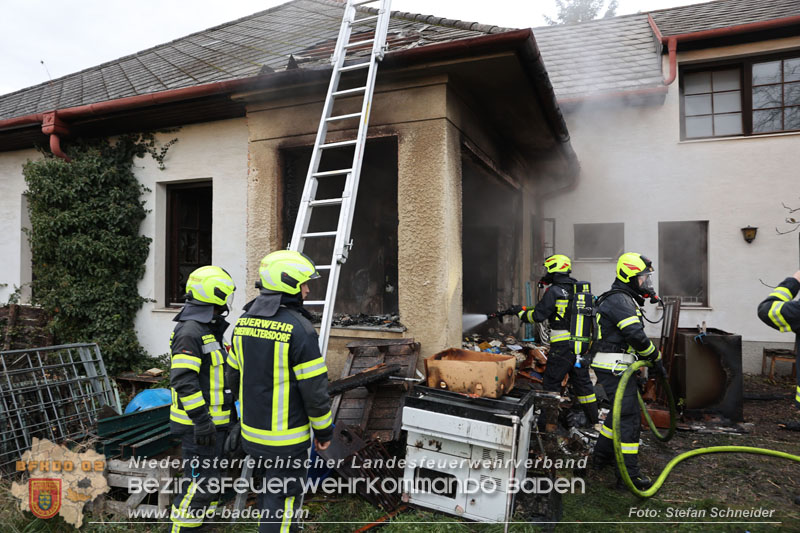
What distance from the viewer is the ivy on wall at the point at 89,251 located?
5.89 m

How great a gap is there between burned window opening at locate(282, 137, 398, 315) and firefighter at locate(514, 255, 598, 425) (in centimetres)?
248

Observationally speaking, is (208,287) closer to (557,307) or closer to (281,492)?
(281,492)

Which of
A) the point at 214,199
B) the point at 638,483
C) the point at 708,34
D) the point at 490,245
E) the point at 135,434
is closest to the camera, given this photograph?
→ the point at 135,434

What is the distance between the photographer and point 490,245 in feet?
27.9

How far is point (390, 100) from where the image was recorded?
4.65 metres

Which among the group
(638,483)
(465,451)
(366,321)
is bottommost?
(638,483)

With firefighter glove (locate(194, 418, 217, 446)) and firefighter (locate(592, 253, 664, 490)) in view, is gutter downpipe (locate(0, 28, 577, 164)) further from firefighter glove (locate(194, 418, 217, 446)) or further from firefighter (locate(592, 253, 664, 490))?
firefighter glove (locate(194, 418, 217, 446))

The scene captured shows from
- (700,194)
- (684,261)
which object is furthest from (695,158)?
(684,261)

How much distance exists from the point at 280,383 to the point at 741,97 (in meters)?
10.8

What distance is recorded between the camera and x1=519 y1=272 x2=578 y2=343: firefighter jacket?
521 centimetres

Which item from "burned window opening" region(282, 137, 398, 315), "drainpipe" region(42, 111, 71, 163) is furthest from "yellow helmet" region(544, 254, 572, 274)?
"drainpipe" region(42, 111, 71, 163)

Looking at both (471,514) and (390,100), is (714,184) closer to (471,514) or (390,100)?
(390,100)

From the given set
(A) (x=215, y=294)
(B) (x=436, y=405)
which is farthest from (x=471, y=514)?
(A) (x=215, y=294)

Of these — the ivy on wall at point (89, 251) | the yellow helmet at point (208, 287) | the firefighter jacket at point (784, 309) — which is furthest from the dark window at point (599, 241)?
the yellow helmet at point (208, 287)
